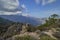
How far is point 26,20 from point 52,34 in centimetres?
286

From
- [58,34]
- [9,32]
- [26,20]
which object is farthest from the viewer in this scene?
[26,20]

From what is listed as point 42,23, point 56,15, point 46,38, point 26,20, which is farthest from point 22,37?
point 56,15

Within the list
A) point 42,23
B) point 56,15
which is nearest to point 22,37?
point 42,23

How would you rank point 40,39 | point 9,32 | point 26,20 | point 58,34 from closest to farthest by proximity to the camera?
1. point 40,39
2. point 58,34
3. point 9,32
4. point 26,20

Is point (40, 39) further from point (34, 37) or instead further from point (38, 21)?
point (38, 21)

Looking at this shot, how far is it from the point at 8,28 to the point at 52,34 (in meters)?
3.34

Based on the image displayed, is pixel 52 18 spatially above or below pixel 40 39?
above

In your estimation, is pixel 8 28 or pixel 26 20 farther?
pixel 26 20

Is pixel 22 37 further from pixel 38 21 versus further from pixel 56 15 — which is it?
pixel 56 15

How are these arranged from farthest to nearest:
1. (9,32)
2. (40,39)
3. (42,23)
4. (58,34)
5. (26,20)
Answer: (42,23) → (26,20) → (9,32) → (58,34) → (40,39)

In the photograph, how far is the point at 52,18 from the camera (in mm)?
15609

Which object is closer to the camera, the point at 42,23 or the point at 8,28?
the point at 8,28

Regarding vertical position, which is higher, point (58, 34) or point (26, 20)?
point (26, 20)

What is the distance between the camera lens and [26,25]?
38.2 feet
